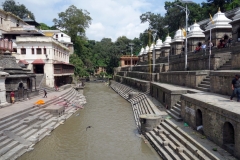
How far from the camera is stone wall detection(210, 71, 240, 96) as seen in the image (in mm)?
10942

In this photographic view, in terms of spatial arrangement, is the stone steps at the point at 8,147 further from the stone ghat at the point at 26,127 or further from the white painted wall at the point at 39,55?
the white painted wall at the point at 39,55

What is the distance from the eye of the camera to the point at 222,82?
1164 cm

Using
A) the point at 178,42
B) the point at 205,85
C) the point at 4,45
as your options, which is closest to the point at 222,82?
the point at 205,85

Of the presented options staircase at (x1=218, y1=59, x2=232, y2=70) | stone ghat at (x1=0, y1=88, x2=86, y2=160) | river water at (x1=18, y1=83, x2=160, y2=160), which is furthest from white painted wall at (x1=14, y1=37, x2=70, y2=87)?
staircase at (x1=218, y1=59, x2=232, y2=70)

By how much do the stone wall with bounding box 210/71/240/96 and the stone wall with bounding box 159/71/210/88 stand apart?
2231mm

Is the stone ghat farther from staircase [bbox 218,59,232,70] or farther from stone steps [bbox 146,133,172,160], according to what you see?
staircase [bbox 218,59,232,70]

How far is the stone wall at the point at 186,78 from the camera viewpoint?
1489 centimetres

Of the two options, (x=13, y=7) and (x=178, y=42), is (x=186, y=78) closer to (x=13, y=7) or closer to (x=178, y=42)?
(x=178, y=42)

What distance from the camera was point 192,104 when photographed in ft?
34.6

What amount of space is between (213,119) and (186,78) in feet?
27.2

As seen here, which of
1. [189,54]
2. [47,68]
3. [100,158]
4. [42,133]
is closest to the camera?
[100,158]

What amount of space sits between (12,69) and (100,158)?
12.1m

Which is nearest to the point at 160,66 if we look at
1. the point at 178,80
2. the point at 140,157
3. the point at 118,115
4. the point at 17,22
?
the point at 178,80

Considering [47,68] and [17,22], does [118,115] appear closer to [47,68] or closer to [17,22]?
[47,68]
